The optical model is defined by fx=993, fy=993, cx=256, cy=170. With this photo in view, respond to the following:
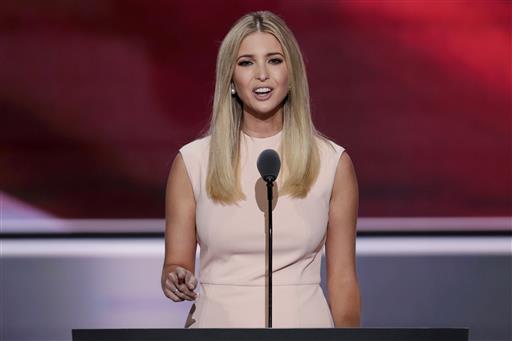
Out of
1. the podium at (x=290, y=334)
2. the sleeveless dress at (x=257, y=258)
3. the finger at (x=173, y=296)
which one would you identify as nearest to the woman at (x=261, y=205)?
the sleeveless dress at (x=257, y=258)

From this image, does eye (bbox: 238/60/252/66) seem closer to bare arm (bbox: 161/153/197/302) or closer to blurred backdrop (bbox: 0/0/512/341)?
bare arm (bbox: 161/153/197/302)

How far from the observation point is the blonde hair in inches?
95.3

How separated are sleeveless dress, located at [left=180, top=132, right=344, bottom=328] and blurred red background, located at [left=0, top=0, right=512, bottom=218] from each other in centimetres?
147

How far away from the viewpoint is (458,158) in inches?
153

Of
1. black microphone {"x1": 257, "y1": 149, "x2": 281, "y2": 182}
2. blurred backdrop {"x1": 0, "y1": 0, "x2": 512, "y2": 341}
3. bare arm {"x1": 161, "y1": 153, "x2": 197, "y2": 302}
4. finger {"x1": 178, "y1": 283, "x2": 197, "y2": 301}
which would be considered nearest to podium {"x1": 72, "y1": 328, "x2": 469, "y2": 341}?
finger {"x1": 178, "y1": 283, "x2": 197, "y2": 301}

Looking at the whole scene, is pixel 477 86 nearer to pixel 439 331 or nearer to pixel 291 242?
pixel 291 242

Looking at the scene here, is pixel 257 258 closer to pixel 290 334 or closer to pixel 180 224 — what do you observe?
pixel 180 224

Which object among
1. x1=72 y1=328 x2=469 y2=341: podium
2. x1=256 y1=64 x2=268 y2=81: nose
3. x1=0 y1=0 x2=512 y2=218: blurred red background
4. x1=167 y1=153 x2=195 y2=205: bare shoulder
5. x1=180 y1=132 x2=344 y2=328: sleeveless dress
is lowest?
x1=72 y1=328 x2=469 y2=341: podium

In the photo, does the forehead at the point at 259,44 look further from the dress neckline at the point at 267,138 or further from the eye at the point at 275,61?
the dress neckline at the point at 267,138

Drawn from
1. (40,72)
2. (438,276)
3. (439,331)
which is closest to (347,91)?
(438,276)

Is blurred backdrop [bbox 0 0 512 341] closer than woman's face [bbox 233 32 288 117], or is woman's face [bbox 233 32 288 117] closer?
woman's face [bbox 233 32 288 117]

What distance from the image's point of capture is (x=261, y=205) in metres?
2.42

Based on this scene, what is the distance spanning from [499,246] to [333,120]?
82cm

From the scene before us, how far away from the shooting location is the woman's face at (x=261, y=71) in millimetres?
2404
